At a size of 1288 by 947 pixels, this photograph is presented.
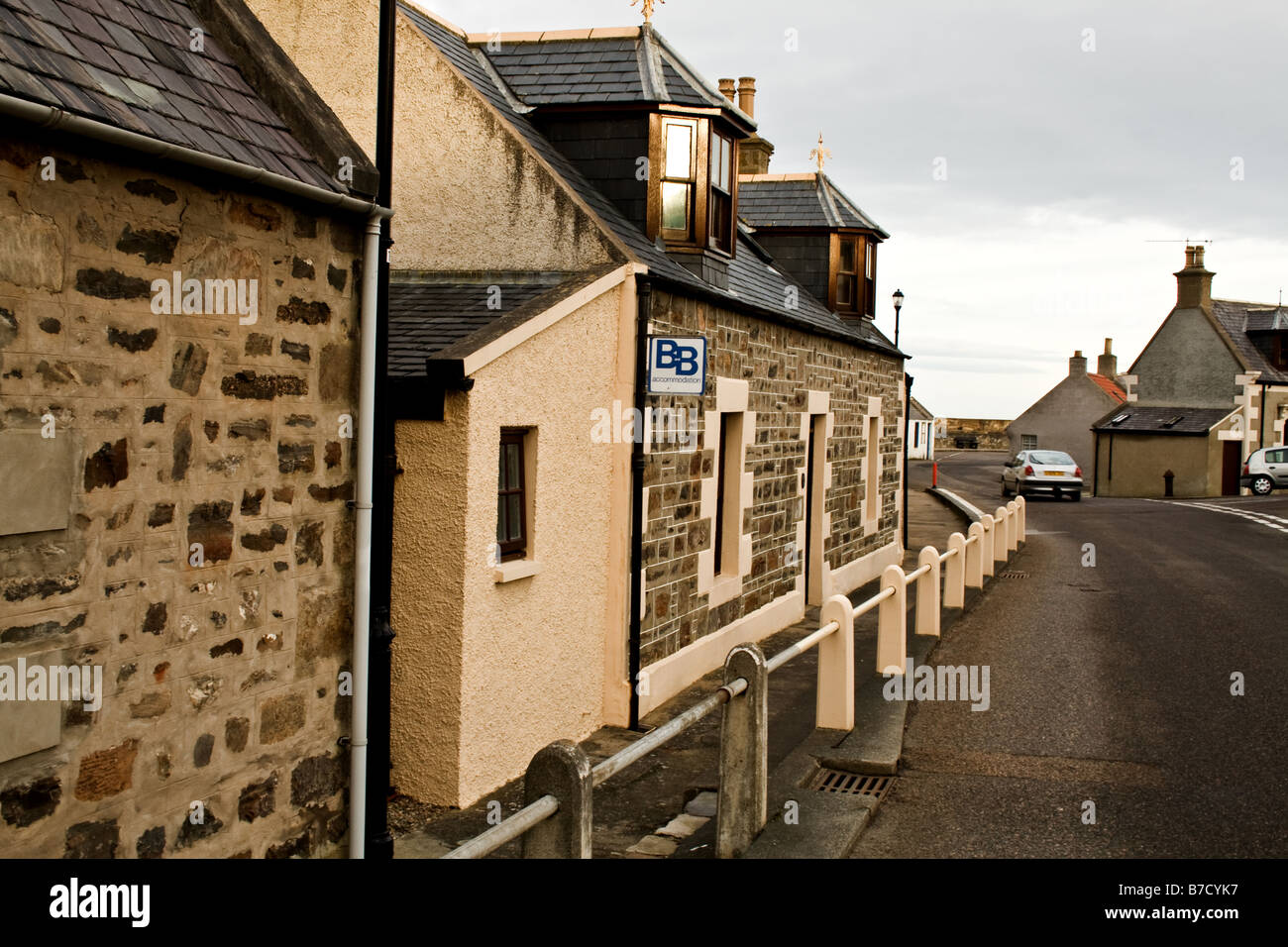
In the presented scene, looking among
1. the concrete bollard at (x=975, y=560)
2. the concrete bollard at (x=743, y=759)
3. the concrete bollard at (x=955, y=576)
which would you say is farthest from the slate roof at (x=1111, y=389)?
the concrete bollard at (x=743, y=759)

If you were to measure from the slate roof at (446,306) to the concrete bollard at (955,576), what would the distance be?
245 inches

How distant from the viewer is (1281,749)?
820cm

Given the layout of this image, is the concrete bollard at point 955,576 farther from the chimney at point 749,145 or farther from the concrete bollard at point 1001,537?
the chimney at point 749,145

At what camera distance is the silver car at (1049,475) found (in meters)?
36.6

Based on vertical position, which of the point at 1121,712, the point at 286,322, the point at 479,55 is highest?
the point at 479,55

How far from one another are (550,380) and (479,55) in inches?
226

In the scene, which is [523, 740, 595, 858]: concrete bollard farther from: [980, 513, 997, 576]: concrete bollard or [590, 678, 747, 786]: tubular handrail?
[980, 513, 997, 576]: concrete bollard

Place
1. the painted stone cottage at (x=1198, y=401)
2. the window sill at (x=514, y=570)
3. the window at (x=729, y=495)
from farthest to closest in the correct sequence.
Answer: the painted stone cottage at (x=1198, y=401)
the window at (x=729, y=495)
the window sill at (x=514, y=570)

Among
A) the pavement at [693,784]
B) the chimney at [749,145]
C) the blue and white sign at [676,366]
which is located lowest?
the pavement at [693,784]

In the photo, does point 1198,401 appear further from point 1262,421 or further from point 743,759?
point 743,759

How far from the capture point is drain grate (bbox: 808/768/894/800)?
723cm
